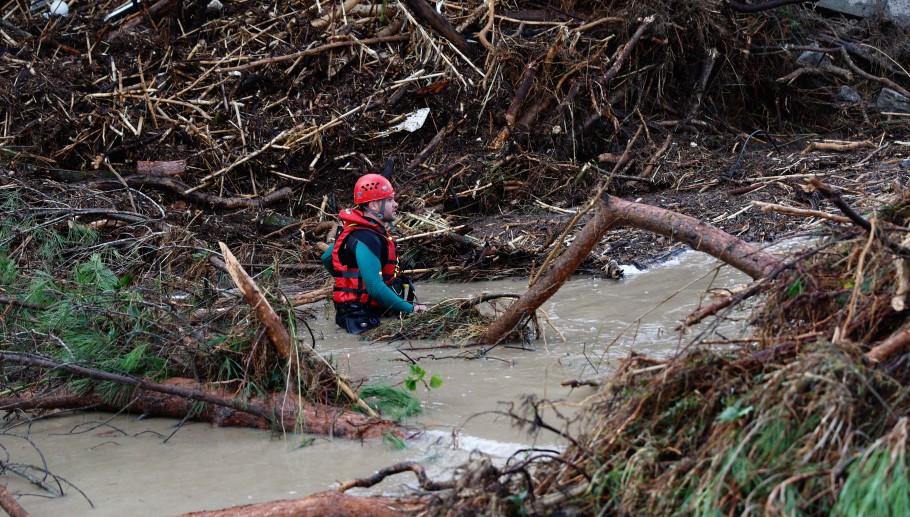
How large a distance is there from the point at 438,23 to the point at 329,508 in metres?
8.43

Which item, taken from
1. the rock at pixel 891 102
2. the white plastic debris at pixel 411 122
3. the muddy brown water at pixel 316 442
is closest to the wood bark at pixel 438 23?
the white plastic debris at pixel 411 122

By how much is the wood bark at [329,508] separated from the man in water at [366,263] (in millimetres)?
3379

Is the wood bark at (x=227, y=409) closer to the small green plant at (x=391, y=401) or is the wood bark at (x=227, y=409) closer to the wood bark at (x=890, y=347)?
the small green plant at (x=391, y=401)

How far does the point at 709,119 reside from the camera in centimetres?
1167

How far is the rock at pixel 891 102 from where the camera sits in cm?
1131

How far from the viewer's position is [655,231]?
15.2 ft

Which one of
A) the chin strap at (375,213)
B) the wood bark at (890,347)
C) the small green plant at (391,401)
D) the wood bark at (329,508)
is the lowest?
the small green plant at (391,401)

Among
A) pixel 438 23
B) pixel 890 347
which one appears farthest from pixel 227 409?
pixel 438 23

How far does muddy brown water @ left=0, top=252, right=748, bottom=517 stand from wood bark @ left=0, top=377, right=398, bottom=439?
6cm

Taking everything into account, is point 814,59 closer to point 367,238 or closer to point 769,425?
point 367,238

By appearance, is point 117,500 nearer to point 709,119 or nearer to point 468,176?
point 468,176

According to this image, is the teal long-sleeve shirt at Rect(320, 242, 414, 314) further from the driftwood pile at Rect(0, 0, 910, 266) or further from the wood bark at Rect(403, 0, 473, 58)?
the wood bark at Rect(403, 0, 473, 58)

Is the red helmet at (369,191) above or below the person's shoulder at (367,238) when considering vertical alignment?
above

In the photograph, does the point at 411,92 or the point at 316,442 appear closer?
the point at 316,442
